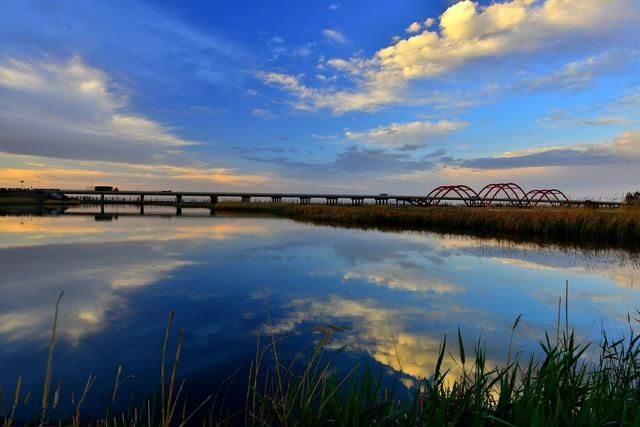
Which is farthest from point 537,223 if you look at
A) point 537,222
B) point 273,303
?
point 273,303

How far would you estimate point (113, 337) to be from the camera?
20.3 ft

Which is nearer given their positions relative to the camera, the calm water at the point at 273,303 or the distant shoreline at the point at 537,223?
the calm water at the point at 273,303

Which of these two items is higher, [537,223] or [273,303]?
[537,223]

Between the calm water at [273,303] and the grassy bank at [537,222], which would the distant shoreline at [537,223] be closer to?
the grassy bank at [537,222]

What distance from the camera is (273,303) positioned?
8305mm

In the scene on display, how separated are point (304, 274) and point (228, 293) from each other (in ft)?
9.95

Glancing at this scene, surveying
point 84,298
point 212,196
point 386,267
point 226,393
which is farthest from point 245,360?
point 212,196

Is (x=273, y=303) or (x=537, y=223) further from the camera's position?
(x=537, y=223)

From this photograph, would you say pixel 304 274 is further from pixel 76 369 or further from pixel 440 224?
pixel 440 224

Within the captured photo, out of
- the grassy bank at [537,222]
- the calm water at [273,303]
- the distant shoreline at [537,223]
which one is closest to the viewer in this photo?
the calm water at [273,303]

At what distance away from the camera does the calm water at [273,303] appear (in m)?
5.36

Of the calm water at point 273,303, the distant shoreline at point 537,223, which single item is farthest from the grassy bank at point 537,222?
the calm water at point 273,303

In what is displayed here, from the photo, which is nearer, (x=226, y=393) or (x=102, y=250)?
(x=226, y=393)

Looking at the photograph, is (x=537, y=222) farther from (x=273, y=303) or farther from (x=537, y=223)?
(x=273, y=303)
